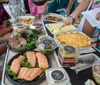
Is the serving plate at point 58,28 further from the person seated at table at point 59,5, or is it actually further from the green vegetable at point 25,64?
the person seated at table at point 59,5

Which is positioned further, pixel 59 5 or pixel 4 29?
pixel 59 5

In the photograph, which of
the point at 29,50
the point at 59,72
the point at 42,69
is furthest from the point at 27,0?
the point at 59,72

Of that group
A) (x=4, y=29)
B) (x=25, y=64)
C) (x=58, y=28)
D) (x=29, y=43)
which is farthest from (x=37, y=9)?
(x=25, y=64)

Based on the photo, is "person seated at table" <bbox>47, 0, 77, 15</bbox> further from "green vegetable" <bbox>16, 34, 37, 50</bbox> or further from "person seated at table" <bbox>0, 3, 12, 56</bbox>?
"green vegetable" <bbox>16, 34, 37, 50</bbox>

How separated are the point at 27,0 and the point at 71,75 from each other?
1.45 meters

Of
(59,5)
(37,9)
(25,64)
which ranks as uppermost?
(25,64)

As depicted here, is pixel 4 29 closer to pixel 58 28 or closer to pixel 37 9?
pixel 37 9

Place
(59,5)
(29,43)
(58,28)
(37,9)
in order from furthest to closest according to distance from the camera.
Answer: (59,5) → (37,9) → (58,28) → (29,43)

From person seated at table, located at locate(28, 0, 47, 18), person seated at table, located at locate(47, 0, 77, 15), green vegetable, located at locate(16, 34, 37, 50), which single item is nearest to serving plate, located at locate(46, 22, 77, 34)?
green vegetable, located at locate(16, 34, 37, 50)

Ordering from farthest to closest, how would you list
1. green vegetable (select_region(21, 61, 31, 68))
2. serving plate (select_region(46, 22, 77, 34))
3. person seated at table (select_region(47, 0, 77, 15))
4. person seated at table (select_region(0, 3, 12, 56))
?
person seated at table (select_region(47, 0, 77, 15))
person seated at table (select_region(0, 3, 12, 56))
serving plate (select_region(46, 22, 77, 34))
green vegetable (select_region(21, 61, 31, 68))

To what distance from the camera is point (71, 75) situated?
3.06 feet

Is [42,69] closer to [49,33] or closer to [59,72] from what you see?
[59,72]

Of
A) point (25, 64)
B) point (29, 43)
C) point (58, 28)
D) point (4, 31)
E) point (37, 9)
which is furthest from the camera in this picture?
point (37, 9)

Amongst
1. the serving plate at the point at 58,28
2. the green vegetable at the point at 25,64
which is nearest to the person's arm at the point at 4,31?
the serving plate at the point at 58,28
